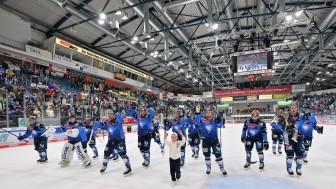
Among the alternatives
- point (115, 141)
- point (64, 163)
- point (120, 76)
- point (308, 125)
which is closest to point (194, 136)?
point (115, 141)

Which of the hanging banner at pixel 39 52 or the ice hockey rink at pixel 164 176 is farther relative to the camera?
the hanging banner at pixel 39 52

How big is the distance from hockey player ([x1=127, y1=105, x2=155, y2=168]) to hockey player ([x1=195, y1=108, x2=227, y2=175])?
1612mm

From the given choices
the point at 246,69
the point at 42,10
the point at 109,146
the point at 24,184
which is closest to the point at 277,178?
the point at 109,146

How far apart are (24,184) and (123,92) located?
20.1 metres

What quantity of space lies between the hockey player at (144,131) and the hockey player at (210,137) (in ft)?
5.29

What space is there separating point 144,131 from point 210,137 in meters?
1.97

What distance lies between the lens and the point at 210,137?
518 cm

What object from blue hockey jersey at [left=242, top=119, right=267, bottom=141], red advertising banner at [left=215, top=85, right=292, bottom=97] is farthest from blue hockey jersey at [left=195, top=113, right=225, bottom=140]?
red advertising banner at [left=215, top=85, right=292, bottom=97]

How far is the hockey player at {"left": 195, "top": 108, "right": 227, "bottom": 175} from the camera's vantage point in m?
5.09

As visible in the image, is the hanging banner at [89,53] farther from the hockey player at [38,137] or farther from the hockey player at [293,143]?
the hockey player at [293,143]

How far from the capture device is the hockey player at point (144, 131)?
242 inches

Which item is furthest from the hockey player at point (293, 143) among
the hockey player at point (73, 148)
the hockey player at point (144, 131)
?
the hockey player at point (73, 148)

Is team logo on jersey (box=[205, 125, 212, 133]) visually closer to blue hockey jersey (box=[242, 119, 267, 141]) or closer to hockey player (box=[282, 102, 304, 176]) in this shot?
blue hockey jersey (box=[242, 119, 267, 141])

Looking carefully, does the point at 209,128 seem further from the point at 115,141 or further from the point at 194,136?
the point at 115,141
